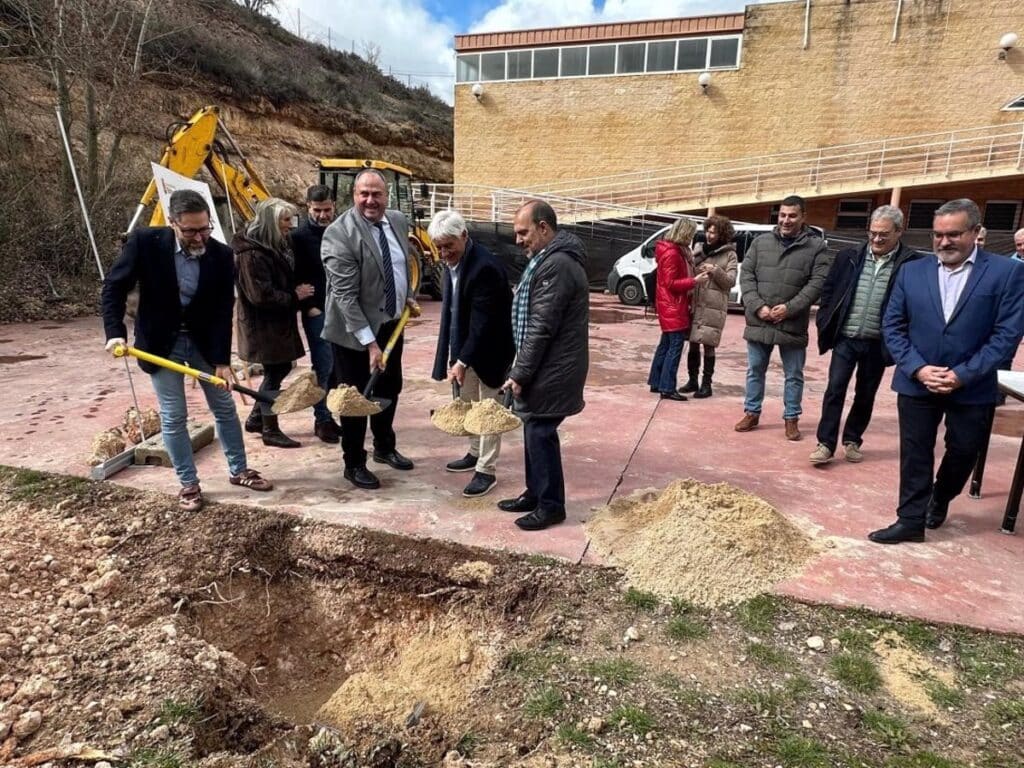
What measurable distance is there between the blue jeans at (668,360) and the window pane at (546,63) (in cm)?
1637

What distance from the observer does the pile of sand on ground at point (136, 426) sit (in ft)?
14.3

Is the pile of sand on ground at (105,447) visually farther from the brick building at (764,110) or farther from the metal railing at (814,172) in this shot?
the brick building at (764,110)

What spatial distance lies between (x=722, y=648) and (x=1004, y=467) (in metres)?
3.21

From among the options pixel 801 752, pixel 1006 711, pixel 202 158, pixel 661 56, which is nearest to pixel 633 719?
pixel 801 752

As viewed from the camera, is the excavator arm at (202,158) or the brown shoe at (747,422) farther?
the excavator arm at (202,158)

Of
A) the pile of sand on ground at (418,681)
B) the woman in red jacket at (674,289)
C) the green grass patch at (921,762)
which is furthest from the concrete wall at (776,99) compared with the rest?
the green grass patch at (921,762)

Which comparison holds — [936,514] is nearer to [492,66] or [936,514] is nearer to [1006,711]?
[1006,711]

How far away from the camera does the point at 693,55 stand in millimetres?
18438

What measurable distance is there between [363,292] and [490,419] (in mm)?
1097

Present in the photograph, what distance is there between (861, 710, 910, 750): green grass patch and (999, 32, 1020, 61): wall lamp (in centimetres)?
2056

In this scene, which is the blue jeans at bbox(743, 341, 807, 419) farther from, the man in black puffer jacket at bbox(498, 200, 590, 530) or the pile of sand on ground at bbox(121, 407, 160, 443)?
the pile of sand on ground at bbox(121, 407, 160, 443)

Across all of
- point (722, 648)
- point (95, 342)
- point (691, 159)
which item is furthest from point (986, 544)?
point (691, 159)

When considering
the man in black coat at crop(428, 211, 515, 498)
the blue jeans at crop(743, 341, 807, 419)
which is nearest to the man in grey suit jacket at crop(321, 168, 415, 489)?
the man in black coat at crop(428, 211, 515, 498)

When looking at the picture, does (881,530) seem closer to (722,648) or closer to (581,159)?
(722,648)
